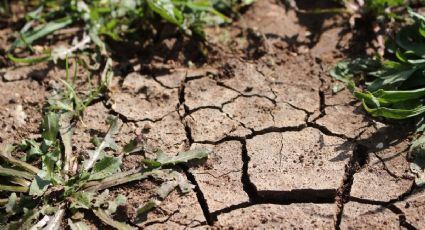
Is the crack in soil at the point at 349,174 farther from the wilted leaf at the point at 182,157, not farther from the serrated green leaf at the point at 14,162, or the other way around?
the serrated green leaf at the point at 14,162

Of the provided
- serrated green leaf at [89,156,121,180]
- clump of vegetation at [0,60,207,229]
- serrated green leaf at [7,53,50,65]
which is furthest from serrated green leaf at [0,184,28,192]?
serrated green leaf at [7,53,50,65]

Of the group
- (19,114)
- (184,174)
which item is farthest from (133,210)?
(19,114)

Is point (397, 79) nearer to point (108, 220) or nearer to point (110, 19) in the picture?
point (108, 220)

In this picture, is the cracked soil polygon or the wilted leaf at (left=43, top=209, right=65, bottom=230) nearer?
the wilted leaf at (left=43, top=209, right=65, bottom=230)

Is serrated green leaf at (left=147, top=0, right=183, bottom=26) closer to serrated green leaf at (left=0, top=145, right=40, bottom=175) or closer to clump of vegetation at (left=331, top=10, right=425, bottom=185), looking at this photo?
clump of vegetation at (left=331, top=10, right=425, bottom=185)

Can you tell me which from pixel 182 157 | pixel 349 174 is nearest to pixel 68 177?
pixel 182 157
